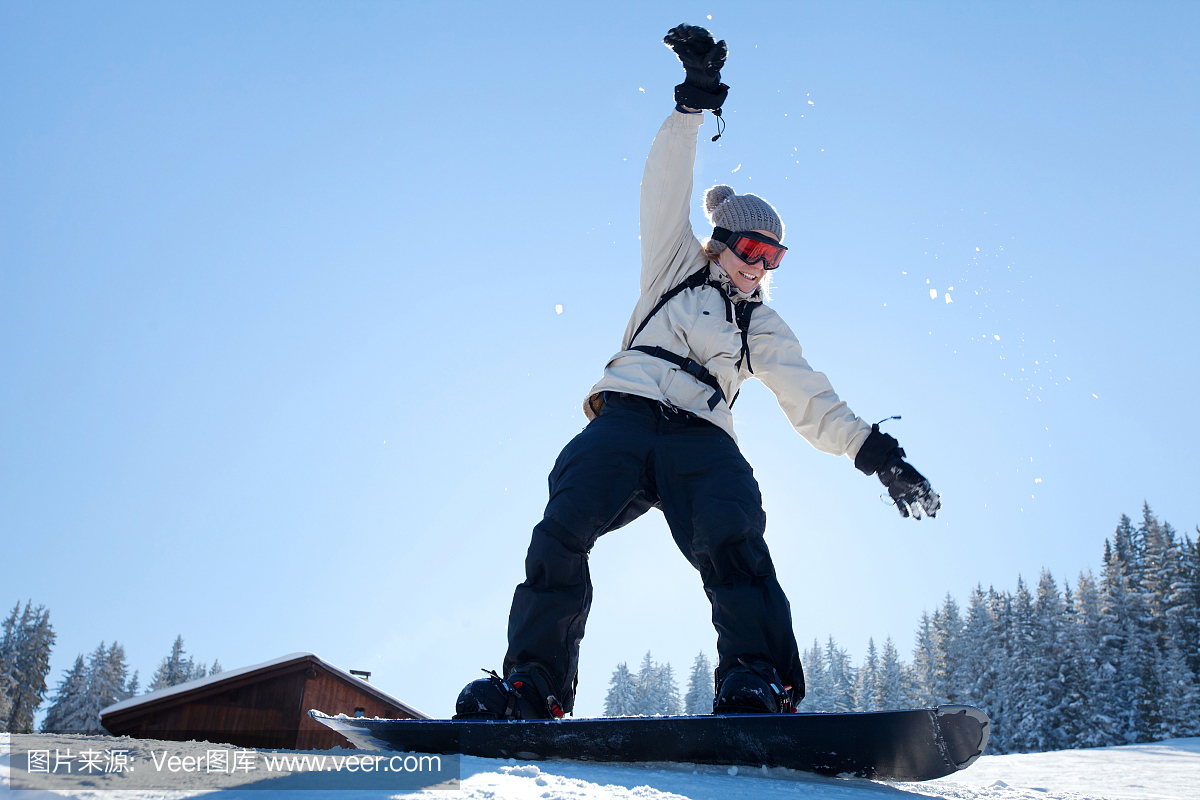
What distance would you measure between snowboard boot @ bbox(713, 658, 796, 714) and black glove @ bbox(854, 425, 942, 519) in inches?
43.5

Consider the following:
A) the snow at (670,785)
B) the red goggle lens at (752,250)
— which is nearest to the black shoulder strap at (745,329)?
the red goggle lens at (752,250)

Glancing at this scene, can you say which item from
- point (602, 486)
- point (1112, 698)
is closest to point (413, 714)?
point (602, 486)

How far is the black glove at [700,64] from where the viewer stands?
3.29 metres

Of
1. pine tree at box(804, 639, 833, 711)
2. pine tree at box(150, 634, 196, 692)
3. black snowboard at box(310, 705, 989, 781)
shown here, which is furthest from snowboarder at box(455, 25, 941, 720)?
pine tree at box(150, 634, 196, 692)

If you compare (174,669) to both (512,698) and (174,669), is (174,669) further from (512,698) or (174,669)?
(512,698)

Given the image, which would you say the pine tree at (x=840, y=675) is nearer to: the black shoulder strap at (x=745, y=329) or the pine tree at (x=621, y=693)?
the pine tree at (x=621, y=693)

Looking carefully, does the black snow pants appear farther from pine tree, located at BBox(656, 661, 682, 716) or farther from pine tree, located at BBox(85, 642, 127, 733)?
pine tree, located at BBox(85, 642, 127, 733)

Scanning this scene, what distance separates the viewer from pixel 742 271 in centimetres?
358

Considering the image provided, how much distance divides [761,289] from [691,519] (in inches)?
61.5

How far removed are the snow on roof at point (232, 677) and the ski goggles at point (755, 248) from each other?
10.6 meters

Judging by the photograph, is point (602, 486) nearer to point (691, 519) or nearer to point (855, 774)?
point (691, 519)

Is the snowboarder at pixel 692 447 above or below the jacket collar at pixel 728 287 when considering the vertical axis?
below

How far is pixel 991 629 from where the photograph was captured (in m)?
36.7

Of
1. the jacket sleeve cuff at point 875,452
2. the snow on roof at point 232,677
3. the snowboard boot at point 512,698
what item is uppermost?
the jacket sleeve cuff at point 875,452
